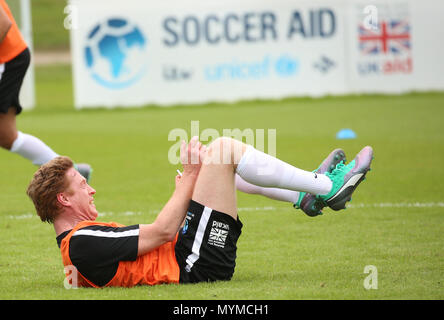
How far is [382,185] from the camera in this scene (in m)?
8.78

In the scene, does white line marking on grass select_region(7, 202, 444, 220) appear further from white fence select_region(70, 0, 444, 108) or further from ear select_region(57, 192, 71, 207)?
white fence select_region(70, 0, 444, 108)

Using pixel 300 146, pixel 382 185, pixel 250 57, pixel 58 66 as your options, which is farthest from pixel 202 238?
pixel 58 66

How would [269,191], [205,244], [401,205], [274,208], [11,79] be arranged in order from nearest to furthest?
[205,244]
[269,191]
[11,79]
[401,205]
[274,208]

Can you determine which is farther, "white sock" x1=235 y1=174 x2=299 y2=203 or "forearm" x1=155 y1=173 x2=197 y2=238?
"white sock" x1=235 y1=174 x2=299 y2=203

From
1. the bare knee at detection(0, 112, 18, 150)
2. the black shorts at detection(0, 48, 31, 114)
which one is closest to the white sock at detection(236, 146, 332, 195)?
the black shorts at detection(0, 48, 31, 114)

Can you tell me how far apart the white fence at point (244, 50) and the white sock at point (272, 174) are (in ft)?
47.5

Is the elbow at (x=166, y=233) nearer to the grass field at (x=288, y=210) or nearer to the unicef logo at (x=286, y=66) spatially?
the grass field at (x=288, y=210)

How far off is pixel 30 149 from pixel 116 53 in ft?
38.5

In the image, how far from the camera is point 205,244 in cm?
465

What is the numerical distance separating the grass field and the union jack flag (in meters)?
2.17

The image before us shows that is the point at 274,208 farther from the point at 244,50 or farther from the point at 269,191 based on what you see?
the point at 244,50

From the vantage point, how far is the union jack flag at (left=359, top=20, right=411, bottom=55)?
61.8ft

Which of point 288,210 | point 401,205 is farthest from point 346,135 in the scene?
point 288,210

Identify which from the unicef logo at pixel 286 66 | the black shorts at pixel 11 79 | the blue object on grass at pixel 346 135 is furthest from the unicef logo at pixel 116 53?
the black shorts at pixel 11 79
